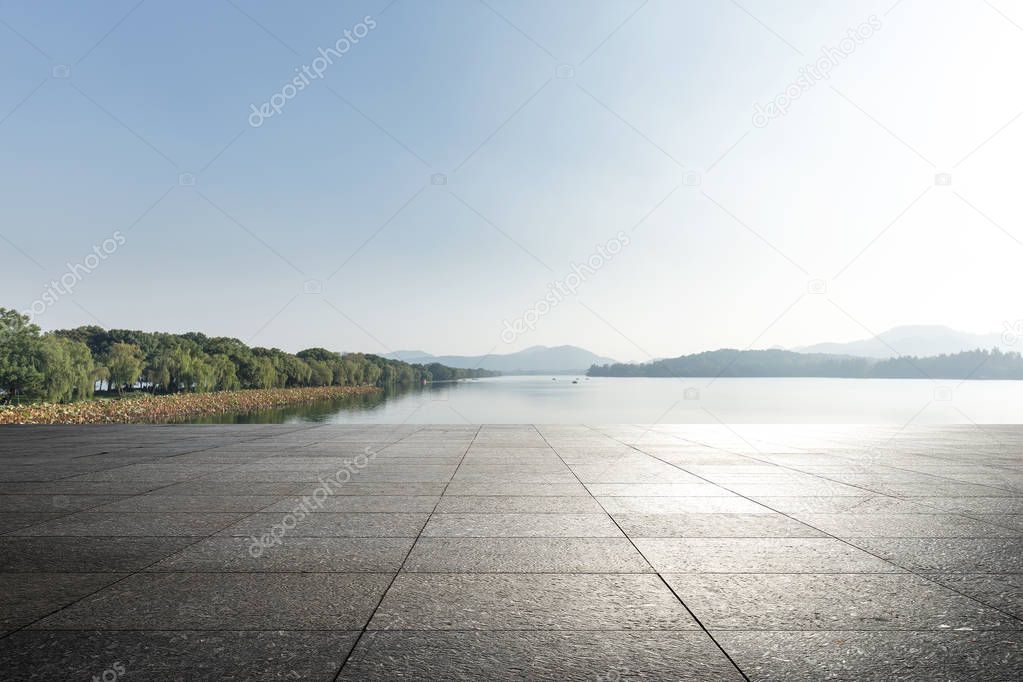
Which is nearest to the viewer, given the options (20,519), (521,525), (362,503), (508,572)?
(508,572)

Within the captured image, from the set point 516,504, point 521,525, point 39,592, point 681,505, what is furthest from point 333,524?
point 681,505

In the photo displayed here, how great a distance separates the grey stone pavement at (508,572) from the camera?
4.22 m

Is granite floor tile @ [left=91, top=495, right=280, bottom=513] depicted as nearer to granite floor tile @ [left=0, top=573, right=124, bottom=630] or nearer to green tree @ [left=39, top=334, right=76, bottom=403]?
granite floor tile @ [left=0, top=573, right=124, bottom=630]

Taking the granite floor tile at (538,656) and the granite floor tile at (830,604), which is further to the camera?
the granite floor tile at (830,604)

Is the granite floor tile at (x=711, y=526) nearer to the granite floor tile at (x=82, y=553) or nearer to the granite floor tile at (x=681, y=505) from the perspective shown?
the granite floor tile at (x=681, y=505)

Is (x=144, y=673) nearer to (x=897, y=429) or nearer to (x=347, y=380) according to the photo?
(x=897, y=429)

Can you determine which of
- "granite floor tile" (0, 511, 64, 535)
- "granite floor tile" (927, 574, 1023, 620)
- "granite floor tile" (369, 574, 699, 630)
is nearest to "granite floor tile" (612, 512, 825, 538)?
"granite floor tile" (927, 574, 1023, 620)

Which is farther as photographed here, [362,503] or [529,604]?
[362,503]

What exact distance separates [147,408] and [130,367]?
35.0 m

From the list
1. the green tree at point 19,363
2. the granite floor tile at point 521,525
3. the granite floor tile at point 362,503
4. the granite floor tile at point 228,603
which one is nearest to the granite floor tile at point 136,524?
the granite floor tile at point 362,503

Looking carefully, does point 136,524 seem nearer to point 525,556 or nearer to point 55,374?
point 525,556

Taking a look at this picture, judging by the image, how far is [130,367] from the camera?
91750 mm

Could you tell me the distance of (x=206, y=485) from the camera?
10.9m

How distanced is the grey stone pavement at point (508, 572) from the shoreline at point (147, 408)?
3682 centimetres
